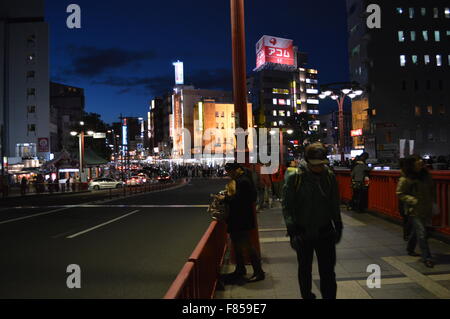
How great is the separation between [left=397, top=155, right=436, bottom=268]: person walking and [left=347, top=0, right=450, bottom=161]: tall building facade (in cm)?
5265

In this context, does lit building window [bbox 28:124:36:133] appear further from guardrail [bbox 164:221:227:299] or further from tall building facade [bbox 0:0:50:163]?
guardrail [bbox 164:221:227:299]

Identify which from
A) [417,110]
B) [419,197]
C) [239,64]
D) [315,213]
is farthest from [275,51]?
[315,213]

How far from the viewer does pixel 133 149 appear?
182 metres

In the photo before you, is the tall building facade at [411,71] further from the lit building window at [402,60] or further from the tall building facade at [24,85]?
the tall building facade at [24,85]

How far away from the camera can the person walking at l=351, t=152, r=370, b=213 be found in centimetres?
1191

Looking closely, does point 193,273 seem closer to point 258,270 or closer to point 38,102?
point 258,270

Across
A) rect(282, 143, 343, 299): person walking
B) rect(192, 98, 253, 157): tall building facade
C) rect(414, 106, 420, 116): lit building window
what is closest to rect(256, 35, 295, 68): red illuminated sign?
rect(192, 98, 253, 157): tall building facade

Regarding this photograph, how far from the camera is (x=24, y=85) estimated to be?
53.7m

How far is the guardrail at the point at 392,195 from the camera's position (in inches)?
304

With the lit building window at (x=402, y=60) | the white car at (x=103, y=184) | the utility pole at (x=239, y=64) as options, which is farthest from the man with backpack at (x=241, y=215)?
the lit building window at (x=402, y=60)

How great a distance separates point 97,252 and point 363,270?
543 cm

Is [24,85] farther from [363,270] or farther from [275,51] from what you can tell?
[275,51]

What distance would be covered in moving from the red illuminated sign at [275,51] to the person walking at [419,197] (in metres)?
97.0
